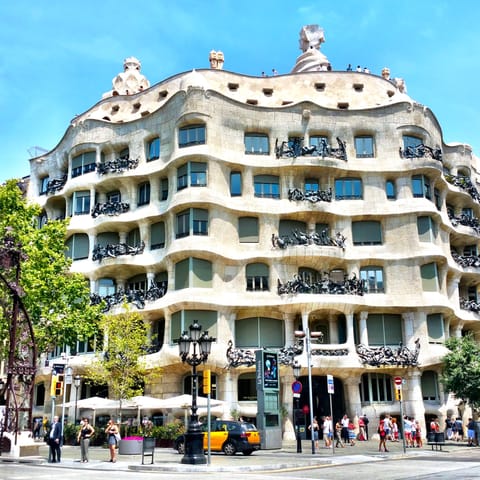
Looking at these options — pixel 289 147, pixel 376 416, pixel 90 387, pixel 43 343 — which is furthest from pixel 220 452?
pixel 289 147

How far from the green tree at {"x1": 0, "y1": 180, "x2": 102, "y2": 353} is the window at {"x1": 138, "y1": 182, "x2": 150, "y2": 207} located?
30.9 ft

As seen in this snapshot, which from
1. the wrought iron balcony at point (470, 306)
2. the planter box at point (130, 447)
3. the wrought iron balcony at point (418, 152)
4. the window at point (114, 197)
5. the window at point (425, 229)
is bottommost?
the planter box at point (130, 447)

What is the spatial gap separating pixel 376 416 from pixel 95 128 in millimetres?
27953

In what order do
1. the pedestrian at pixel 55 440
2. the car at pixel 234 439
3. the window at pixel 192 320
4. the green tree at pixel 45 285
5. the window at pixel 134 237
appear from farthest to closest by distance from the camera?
1. the window at pixel 134 237
2. the window at pixel 192 320
3. the green tree at pixel 45 285
4. the car at pixel 234 439
5. the pedestrian at pixel 55 440

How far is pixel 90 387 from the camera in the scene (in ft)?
150

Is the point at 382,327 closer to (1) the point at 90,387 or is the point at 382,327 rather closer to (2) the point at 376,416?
(2) the point at 376,416

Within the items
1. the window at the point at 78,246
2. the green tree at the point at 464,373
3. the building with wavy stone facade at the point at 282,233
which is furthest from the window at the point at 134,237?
the green tree at the point at 464,373

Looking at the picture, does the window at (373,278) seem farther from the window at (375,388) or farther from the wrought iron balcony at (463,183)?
the wrought iron balcony at (463,183)

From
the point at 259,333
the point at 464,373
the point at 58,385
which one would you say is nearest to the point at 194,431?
the point at 58,385

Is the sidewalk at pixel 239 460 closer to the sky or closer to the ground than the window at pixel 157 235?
closer to the ground

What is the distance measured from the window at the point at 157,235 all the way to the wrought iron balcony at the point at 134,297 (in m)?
2.66

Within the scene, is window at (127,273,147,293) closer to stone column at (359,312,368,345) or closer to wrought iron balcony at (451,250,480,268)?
stone column at (359,312,368,345)

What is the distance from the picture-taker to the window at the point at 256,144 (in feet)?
148

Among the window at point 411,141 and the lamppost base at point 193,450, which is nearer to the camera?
the lamppost base at point 193,450
